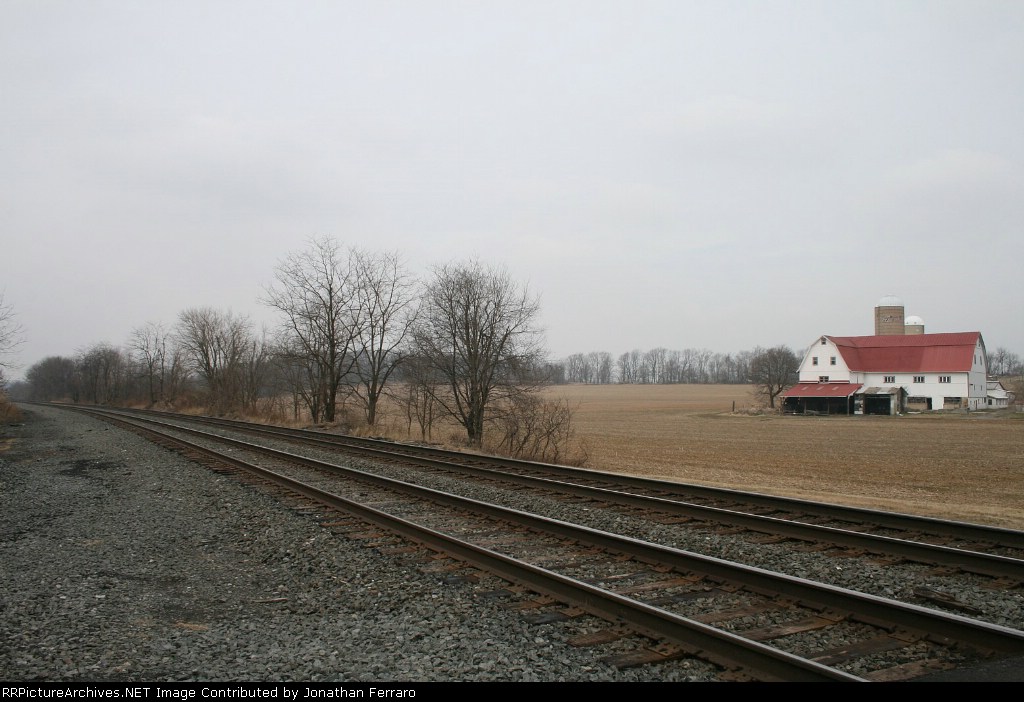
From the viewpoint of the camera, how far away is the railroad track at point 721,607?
456 centimetres

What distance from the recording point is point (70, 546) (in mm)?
8539

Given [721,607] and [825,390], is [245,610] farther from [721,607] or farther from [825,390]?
[825,390]

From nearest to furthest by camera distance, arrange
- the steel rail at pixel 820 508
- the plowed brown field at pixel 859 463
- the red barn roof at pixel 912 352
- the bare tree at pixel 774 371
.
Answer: the steel rail at pixel 820 508, the plowed brown field at pixel 859 463, the red barn roof at pixel 912 352, the bare tree at pixel 774 371

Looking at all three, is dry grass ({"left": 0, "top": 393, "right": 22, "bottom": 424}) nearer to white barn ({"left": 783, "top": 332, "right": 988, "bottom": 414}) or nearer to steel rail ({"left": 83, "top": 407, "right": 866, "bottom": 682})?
steel rail ({"left": 83, "top": 407, "right": 866, "bottom": 682})

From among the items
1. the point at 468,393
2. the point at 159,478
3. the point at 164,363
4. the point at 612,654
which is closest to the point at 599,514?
the point at 612,654

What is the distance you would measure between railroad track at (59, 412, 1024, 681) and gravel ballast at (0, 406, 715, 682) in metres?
0.30

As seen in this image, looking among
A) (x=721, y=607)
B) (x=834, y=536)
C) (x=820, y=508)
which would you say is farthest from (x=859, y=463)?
Answer: (x=721, y=607)

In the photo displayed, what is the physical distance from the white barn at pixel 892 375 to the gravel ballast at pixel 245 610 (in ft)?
230

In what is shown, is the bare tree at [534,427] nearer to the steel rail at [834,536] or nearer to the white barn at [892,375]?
the steel rail at [834,536]

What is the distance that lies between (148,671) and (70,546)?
16.8ft

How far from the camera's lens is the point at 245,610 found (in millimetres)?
6082

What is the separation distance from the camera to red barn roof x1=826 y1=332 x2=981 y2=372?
69.6 metres

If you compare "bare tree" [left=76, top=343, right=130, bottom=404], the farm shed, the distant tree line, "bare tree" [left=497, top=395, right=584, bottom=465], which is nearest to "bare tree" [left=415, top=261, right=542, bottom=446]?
"bare tree" [left=497, top=395, right=584, bottom=465]

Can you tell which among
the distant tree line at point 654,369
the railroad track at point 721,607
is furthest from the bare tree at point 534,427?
the distant tree line at point 654,369
